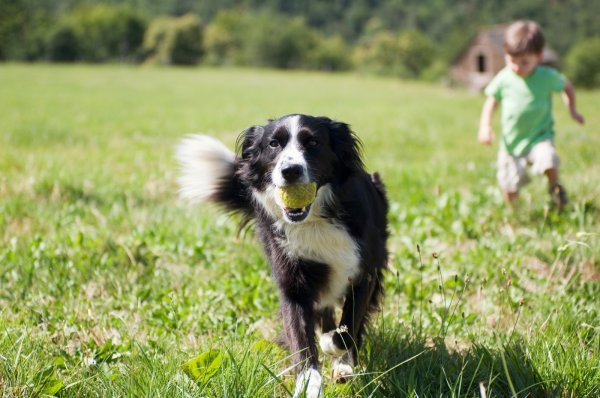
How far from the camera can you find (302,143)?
2.87 m

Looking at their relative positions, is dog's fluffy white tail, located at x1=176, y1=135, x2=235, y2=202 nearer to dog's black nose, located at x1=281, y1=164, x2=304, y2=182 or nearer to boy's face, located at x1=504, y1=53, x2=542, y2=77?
dog's black nose, located at x1=281, y1=164, x2=304, y2=182

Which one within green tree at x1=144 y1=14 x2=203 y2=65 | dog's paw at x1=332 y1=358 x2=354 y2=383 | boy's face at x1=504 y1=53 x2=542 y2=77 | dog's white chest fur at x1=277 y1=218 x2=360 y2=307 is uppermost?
green tree at x1=144 y1=14 x2=203 y2=65

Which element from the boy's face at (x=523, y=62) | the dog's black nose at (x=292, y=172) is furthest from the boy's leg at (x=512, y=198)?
the dog's black nose at (x=292, y=172)

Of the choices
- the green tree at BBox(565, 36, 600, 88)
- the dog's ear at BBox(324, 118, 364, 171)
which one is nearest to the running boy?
the dog's ear at BBox(324, 118, 364, 171)

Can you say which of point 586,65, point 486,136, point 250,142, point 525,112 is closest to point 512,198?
point 486,136

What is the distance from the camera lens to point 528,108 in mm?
5375

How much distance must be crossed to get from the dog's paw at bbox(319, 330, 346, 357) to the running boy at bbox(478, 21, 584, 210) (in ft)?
10.0

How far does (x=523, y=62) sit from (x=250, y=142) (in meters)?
3.34

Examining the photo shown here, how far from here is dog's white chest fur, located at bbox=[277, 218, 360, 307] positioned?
2.82 m

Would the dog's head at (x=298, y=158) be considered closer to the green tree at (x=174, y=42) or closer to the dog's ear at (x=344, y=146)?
the dog's ear at (x=344, y=146)

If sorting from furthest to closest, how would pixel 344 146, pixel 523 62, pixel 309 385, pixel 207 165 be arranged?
pixel 523 62
pixel 207 165
pixel 344 146
pixel 309 385

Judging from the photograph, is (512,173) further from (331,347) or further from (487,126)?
(331,347)

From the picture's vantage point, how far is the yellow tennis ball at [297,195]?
8.92 feet

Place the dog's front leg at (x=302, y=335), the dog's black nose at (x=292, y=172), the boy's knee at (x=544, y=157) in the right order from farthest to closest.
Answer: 1. the boy's knee at (x=544, y=157)
2. the dog's black nose at (x=292, y=172)
3. the dog's front leg at (x=302, y=335)
